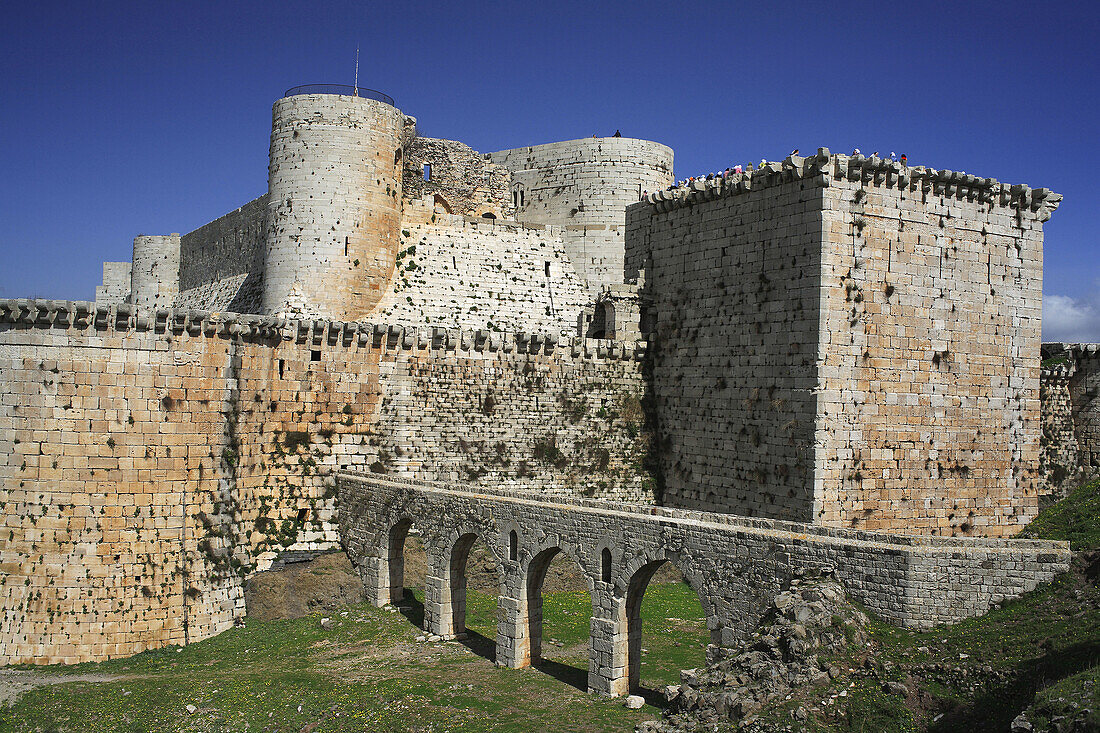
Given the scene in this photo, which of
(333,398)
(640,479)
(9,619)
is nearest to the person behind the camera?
(9,619)

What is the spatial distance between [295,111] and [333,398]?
969 centimetres

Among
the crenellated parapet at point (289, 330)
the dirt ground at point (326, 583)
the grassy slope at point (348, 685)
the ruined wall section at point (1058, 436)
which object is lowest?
the grassy slope at point (348, 685)

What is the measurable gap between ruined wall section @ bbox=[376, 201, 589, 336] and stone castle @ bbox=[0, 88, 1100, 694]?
1.33 meters

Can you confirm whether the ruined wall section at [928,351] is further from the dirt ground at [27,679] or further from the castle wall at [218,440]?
the dirt ground at [27,679]

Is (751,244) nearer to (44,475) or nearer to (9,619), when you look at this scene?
(44,475)

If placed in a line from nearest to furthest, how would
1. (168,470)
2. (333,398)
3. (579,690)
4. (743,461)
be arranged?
1. (579,690)
2. (168,470)
3. (743,461)
4. (333,398)

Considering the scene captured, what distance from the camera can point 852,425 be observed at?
21.3 meters

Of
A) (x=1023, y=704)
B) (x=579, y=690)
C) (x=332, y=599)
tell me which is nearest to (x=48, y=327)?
(x=332, y=599)

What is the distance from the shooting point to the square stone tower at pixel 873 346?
69.8ft

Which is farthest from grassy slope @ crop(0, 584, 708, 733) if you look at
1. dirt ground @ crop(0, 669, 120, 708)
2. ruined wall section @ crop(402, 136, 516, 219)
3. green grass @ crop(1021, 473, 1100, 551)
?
ruined wall section @ crop(402, 136, 516, 219)

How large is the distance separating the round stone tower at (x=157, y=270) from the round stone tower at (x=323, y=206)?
2057 cm

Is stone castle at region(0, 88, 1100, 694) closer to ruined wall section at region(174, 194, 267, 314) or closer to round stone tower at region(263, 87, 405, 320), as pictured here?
round stone tower at region(263, 87, 405, 320)

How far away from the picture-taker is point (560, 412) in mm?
27266

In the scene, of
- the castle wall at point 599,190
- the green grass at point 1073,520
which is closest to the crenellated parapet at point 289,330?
the castle wall at point 599,190
